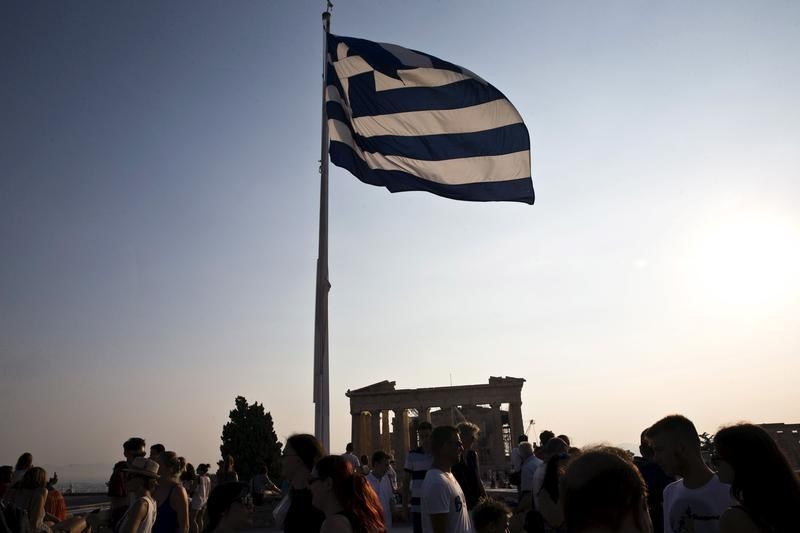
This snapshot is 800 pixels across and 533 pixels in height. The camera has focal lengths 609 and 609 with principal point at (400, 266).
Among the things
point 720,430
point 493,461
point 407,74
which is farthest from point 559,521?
point 493,461

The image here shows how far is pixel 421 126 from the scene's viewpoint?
1016 cm

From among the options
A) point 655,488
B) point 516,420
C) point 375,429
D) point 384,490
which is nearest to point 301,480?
point 655,488

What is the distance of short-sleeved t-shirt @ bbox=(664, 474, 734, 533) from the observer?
3.76m

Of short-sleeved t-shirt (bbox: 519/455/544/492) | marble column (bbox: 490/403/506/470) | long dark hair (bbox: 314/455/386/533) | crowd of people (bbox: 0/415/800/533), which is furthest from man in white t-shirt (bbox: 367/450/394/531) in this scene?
marble column (bbox: 490/403/506/470)

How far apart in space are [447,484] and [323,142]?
5.69 meters

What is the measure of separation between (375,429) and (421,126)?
33.0m

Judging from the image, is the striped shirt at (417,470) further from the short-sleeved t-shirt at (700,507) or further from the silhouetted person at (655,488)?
the short-sleeved t-shirt at (700,507)

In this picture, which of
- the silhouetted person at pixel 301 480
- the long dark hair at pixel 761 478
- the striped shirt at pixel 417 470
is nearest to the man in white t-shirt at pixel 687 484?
the long dark hair at pixel 761 478

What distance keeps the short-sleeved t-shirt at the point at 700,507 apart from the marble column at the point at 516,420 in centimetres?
3418

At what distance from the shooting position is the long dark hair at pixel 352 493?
140 inches

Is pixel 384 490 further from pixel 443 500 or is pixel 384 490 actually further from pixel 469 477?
pixel 443 500

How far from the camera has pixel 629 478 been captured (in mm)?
2041

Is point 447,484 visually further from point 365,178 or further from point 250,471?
point 250,471

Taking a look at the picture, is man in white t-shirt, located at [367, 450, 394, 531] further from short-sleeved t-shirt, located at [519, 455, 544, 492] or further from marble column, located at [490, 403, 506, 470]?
marble column, located at [490, 403, 506, 470]
